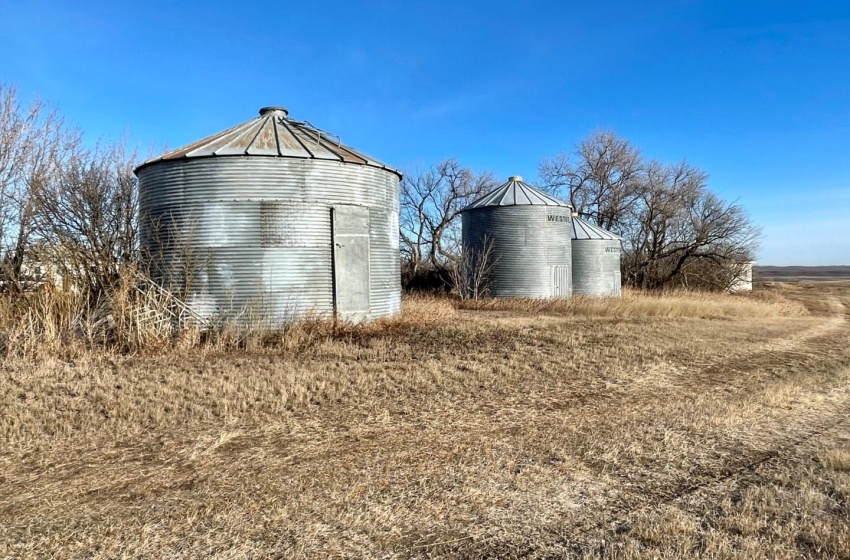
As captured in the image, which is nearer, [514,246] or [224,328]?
[224,328]

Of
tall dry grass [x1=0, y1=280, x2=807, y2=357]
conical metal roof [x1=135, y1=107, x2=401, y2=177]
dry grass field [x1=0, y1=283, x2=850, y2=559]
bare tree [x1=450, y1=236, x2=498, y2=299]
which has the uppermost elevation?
conical metal roof [x1=135, y1=107, x2=401, y2=177]

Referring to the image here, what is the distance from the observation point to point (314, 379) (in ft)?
27.0

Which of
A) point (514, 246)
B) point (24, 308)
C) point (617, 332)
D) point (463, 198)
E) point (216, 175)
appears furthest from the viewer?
point (463, 198)

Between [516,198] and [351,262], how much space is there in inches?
476

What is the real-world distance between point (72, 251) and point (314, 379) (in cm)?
580

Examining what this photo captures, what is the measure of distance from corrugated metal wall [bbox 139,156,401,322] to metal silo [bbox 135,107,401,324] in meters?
0.02

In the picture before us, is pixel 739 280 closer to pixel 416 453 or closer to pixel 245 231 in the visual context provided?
pixel 245 231

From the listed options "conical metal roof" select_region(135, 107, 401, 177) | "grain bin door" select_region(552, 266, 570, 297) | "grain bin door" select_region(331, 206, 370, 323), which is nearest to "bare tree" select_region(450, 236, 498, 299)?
"grain bin door" select_region(552, 266, 570, 297)

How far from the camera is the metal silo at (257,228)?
11594 millimetres

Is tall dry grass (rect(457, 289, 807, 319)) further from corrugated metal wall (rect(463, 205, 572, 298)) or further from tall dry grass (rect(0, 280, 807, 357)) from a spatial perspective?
tall dry grass (rect(0, 280, 807, 357))

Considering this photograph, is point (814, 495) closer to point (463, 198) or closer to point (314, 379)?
point (314, 379)

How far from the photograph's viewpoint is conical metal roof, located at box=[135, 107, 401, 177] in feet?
38.9

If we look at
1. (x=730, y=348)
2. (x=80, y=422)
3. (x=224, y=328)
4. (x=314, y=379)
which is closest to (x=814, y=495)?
(x=314, y=379)

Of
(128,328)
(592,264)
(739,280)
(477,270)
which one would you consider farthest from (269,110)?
(739,280)
